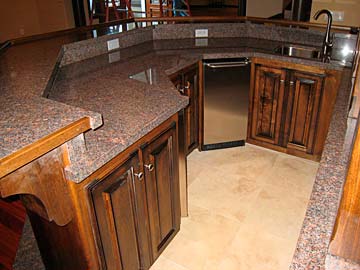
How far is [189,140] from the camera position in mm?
2980

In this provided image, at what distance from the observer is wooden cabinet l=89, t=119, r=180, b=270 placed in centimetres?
142

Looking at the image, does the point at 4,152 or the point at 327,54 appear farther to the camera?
the point at 327,54

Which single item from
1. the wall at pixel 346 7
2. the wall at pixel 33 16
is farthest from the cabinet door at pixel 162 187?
the wall at pixel 33 16

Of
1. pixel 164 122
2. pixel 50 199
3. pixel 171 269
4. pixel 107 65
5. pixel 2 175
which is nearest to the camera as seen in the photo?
pixel 2 175

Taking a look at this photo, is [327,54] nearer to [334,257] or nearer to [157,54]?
[157,54]

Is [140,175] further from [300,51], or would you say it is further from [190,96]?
[300,51]

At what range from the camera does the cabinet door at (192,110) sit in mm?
2728

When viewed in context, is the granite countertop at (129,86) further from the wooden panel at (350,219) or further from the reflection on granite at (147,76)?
the wooden panel at (350,219)

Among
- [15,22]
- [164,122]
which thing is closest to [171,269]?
[164,122]

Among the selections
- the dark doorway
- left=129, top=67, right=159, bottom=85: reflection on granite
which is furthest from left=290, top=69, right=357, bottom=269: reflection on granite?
the dark doorway

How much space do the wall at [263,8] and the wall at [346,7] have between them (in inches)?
37.8

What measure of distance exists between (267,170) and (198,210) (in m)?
0.79

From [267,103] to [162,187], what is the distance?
5.12 feet

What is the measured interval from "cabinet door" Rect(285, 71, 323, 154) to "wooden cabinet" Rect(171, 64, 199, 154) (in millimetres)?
780
